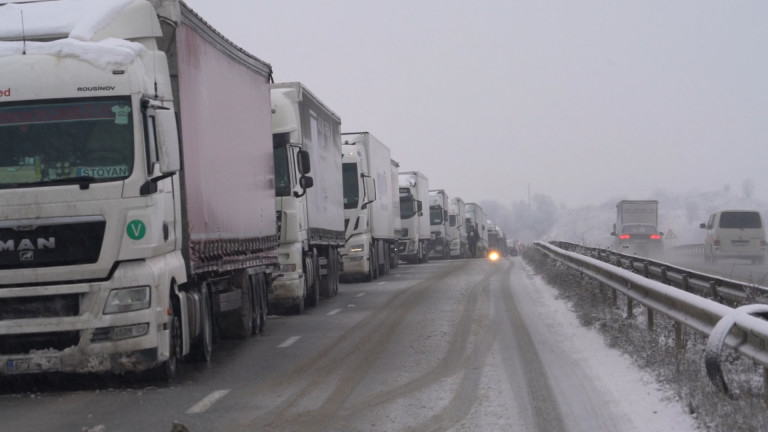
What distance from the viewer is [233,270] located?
12984 millimetres

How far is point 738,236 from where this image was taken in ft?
118

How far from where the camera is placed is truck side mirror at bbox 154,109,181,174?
9.23 m

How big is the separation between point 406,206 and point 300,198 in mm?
25682

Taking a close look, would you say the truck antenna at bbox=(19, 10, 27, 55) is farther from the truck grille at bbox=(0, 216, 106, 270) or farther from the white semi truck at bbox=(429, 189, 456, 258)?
the white semi truck at bbox=(429, 189, 456, 258)

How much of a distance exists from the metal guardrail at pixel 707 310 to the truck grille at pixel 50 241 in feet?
16.8

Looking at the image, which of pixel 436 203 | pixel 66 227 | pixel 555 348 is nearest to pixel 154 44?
pixel 66 227

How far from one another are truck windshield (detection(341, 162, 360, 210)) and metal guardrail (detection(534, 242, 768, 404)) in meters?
12.8

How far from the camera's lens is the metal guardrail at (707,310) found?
6451 millimetres

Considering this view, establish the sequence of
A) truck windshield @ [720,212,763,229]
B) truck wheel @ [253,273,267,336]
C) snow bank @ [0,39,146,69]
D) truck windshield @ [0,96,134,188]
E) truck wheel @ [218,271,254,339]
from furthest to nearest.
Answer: truck windshield @ [720,212,763,229] < truck wheel @ [253,273,267,336] < truck wheel @ [218,271,254,339] < snow bank @ [0,39,146,69] < truck windshield @ [0,96,134,188]

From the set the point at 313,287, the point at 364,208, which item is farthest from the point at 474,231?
the point at 313,287

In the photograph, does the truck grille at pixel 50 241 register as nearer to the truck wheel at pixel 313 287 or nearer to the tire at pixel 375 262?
the truck wheel at pixel 313 287

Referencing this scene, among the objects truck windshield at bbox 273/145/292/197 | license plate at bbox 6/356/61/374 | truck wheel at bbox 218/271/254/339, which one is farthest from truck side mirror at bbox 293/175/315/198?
license plate at bbox 6/356/61/374

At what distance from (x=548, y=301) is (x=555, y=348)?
743 centimetres

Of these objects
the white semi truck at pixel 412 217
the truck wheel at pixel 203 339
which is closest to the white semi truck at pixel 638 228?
the white semi truck at pixel 412 217
